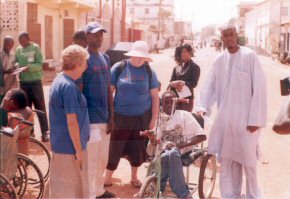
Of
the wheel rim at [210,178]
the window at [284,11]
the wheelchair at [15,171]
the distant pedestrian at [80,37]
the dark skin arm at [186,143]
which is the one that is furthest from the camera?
the window at [284,11]

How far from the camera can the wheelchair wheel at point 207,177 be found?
16.5 ft

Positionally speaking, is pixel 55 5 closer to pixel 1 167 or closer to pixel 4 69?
pixel 4 69

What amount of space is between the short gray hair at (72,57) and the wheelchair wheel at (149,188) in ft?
3.87

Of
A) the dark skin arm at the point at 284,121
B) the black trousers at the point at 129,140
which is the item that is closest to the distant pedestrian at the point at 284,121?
the dark skin arm at the point at 284,121

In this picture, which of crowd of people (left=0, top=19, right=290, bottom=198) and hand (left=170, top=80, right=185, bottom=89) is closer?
crowd of people (left=0, top=19, right=290, bottom=198)

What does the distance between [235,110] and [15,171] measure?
199 cm

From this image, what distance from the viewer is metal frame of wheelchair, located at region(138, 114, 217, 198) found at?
14.6ft

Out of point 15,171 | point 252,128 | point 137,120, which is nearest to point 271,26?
point 137,120

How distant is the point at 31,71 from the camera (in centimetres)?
731

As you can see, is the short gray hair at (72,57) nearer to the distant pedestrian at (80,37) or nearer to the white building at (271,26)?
the distant pedestrian at (80,37)

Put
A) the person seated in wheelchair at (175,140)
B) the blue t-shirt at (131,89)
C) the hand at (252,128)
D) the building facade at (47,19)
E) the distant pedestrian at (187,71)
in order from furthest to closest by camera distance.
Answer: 1. the building facade at (47,19)
2. the distant pedestrian at (187,71)
3. the blue t-shirt at (131,89)
4. the hand at (252,128)
5. the person seated in wheelchair at (175,140)

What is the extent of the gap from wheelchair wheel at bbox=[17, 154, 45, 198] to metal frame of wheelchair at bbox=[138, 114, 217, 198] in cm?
100

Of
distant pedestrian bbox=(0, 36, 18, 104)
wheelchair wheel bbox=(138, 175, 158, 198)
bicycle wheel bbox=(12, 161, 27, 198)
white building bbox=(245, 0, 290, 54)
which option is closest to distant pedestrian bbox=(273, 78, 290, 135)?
wheelchair wheel bbox=(138, 175, 158, 198)

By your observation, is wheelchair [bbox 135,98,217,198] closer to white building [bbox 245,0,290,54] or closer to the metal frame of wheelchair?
the metal frame of wheelchair
